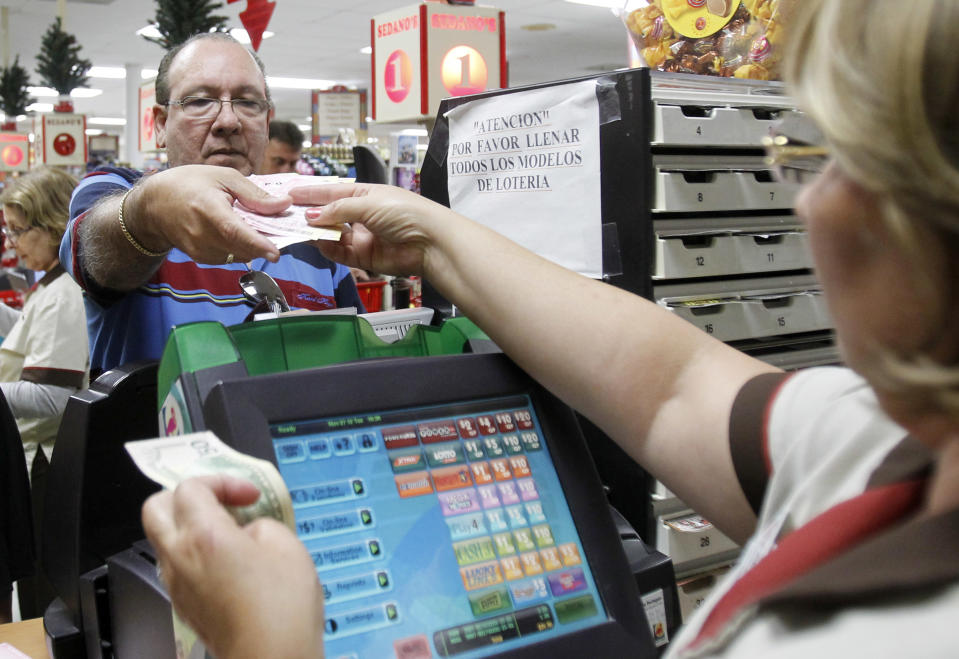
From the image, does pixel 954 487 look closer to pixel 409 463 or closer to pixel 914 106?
pixel 914 106

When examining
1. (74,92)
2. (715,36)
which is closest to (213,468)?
(715,36)

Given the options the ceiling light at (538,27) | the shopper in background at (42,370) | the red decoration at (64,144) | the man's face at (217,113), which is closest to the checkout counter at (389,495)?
the man's face at (217,113)

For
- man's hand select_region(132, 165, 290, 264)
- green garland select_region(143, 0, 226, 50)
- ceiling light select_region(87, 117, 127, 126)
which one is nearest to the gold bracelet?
man's hand select_region(132, 165, 290, 264)

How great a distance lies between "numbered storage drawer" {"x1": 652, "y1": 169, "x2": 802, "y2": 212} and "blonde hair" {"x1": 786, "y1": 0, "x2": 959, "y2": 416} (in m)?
0.78

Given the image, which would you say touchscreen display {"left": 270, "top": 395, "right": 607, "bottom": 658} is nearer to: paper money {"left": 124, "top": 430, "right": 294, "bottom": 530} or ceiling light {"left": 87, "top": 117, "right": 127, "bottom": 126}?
paper money {"left": 124, "top": 430, "right": 294, "bottom": 530}

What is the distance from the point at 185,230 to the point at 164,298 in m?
0.64

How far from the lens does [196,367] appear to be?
0.91 meters

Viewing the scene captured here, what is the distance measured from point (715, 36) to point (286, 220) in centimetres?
93

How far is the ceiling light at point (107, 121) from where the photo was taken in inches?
805

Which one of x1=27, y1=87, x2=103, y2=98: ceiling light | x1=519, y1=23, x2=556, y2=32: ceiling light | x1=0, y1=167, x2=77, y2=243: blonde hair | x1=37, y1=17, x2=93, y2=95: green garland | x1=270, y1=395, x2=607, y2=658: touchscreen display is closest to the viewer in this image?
x1=270, y1=395, x2=607, y2=658: touchscreen display

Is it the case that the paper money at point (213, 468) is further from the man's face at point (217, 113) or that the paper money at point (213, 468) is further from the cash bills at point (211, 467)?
the man's face at point (217, 113)

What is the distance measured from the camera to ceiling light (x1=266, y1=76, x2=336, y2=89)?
15.0 meters

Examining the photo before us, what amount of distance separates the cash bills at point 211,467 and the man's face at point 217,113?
56.7 inches

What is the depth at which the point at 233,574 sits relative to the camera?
0.67m
